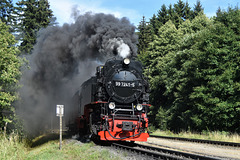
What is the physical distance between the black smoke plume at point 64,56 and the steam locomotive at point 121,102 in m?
3.06

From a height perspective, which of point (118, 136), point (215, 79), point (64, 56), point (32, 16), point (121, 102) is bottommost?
point (118, 136)

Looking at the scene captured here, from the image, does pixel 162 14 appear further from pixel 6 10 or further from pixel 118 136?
pixel 118 136

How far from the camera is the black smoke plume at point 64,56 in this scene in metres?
15.9

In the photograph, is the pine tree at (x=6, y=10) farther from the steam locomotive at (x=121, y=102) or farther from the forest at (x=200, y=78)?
the steam locomotive at (x=121, y=102)

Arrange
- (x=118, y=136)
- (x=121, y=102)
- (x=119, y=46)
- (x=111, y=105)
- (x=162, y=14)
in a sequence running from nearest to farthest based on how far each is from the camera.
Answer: (x=118, y=136)
(x=111, y=105)
(x=121, y=102)
(x=119, y=46)
(x=162, y=14)

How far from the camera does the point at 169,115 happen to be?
29922mm

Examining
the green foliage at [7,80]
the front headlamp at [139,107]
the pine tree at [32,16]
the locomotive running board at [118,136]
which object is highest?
the pine tree at [32,16]

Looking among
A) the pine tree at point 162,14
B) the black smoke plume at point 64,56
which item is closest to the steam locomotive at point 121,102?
the black smoke plume at point 64,56

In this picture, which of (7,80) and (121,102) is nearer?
(121,102)

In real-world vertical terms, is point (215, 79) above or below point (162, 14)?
below

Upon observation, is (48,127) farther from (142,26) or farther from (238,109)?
(142,26)

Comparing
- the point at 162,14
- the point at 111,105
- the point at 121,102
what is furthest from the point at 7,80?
the point at 162,14

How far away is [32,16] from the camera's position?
145ft

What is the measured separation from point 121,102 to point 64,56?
11.1 metres
